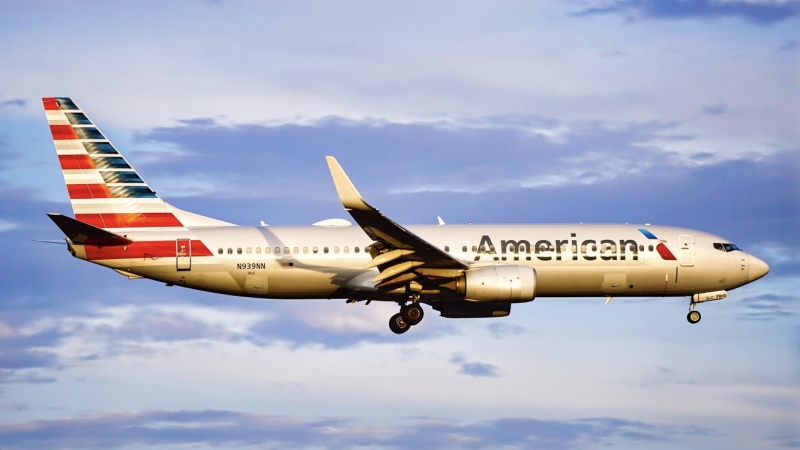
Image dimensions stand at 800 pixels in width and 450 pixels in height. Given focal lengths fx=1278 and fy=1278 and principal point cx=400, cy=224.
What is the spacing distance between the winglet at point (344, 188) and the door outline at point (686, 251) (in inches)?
651

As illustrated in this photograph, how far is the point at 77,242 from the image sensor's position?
55125 mm

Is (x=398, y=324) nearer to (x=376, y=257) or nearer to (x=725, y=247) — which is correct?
(x=376, y=257)

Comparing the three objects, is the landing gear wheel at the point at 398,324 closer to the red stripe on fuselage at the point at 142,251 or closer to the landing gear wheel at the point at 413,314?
the landing gear wheel at the point at 413,314

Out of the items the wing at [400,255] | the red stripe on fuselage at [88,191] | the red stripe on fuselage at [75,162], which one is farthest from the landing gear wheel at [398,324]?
the red stripe on fuselage at [75,162]

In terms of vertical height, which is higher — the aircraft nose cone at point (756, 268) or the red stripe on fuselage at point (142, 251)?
the red stripe on fuselage at point (142, 251)

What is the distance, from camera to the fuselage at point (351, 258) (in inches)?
2205

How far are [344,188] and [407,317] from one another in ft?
36.4

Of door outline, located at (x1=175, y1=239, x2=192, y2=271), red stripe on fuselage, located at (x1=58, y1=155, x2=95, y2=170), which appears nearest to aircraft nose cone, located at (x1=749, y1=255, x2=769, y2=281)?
door outline, located at (x1=175, y1=239, x2=192, y2=271)

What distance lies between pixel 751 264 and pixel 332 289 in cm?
1923

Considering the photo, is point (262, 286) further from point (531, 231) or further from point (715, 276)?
point (715, 276)

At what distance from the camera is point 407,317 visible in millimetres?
56719

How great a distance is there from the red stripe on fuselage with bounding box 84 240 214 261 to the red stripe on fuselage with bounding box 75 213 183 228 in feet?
4.55

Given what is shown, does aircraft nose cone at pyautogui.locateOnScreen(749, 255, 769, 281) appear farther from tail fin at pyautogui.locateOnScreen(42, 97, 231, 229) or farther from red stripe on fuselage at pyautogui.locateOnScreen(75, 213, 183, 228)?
red stripe on fuselage at pyautogui.locateOnScreen(75, 213, 183, 228)

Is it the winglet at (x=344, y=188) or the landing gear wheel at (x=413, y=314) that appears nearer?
the winglet at (x=344, y=188)
